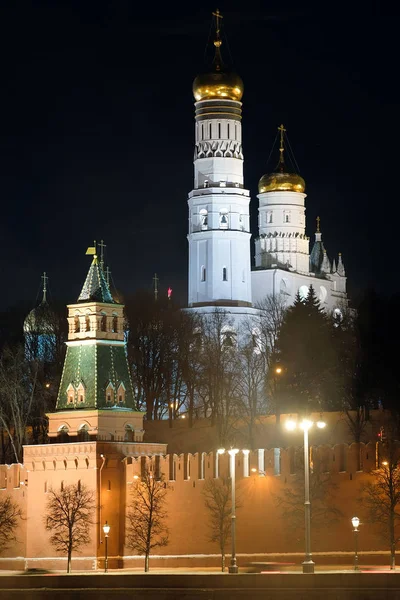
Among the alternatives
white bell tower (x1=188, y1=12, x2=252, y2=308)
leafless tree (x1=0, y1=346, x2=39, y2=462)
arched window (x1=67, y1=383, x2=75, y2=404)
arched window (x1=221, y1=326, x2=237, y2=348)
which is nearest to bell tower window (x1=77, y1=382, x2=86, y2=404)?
arched window (x1=67, y1=383, x2=75, y2=404)

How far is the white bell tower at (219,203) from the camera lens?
113688mm

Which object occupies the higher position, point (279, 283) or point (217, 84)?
point (217, 84)

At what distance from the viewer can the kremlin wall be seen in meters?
70.2

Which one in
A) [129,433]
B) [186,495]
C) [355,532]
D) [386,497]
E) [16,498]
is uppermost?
[129,433]

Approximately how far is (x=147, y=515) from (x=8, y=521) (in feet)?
21.2

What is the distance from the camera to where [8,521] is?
77312 mm

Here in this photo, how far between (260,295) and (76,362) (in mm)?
43337

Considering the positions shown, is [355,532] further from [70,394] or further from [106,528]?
[70,394]

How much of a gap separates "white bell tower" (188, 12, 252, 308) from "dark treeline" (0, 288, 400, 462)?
672 cm

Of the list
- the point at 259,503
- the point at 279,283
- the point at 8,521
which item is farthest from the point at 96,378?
the point at 279,283

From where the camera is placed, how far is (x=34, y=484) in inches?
3041

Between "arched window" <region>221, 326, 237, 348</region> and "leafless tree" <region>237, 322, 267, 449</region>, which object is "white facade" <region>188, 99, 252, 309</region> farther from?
"leafless tree" <region>237, 322, 267, 449</region>

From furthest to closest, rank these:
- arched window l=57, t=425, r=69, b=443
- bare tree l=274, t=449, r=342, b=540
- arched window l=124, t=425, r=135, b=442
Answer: arched window l=124, t=425, r=135, b=442
arched window l=57, t=425, r=69, b=443
bare tree l=274, t=449, r=342, b=540

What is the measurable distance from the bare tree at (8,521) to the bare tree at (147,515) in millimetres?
5006
